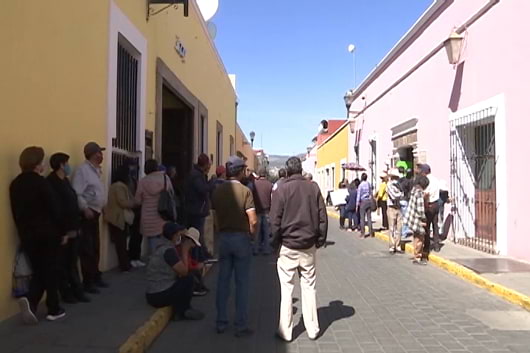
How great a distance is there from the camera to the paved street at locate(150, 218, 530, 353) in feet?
17.5

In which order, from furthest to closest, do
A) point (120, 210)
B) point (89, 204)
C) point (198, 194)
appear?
point (120, 210) < point (198, 194) < point (89, 204)

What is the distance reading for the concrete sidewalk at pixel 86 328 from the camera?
185 inches

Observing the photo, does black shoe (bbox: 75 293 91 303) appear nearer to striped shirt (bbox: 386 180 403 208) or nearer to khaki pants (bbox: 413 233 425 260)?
khaki pants (bbox: 413 233 425 260)

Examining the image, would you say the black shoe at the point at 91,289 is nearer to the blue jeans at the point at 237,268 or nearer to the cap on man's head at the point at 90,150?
the cap on man's head at the point at 90,150

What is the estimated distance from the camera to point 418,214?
986 cm

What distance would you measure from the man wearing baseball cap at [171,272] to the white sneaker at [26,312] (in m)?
1.25

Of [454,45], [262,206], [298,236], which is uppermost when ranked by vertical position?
[454,45]

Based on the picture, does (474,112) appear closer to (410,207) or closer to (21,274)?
(410,207)

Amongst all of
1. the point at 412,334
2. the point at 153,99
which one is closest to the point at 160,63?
the point at 153,99

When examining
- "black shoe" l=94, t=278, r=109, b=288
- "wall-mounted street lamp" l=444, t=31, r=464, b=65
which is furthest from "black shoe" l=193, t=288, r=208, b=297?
"wall-mounted street lamp" l=444, t=31, r=464, b=65

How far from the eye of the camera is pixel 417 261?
10.4 metres

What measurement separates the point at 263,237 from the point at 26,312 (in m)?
6.71

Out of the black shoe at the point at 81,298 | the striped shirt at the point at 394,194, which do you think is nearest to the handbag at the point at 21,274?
the black shoe at the point at 81,298

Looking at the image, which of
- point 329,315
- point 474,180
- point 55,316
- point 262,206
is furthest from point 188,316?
point 474,180
